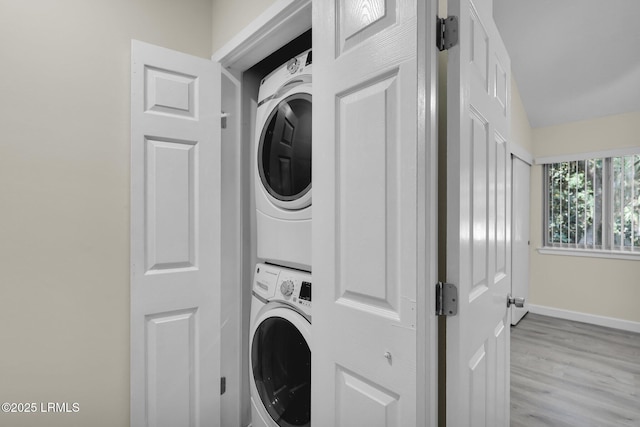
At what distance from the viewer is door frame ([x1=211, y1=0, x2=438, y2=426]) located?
78 centimetres

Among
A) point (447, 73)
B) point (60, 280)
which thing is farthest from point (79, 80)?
point (447, 73)

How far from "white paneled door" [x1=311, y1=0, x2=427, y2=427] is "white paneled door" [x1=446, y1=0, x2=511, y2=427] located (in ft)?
0.43

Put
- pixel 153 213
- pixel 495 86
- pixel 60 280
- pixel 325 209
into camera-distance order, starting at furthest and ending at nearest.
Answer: pixel 153 213
pixel 60 280
pixel 495 86
pixel 325 209

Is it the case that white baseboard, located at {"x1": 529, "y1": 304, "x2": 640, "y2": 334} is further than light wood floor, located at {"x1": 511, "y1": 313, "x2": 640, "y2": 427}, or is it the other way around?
white baseboard, located at {"x1": 529, "y1": 304, "x2": 640, "y2": 334}

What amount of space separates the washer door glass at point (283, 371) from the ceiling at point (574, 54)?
310 centimetres

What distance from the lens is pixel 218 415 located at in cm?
167

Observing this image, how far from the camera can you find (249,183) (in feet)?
6.01

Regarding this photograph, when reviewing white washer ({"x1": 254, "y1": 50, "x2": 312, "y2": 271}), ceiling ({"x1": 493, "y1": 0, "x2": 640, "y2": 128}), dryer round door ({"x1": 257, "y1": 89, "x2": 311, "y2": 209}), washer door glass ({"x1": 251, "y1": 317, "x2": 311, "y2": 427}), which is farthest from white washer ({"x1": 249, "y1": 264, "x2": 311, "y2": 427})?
ceiling ({"x1": 493, "y1": 0, "x2": 640, "y2": 128})

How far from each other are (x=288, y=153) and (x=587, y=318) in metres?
4.21

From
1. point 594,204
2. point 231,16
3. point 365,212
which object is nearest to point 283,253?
point 365,212

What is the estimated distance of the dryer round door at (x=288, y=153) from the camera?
4.50 ft

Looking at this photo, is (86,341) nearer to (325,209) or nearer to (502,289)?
(325,209)

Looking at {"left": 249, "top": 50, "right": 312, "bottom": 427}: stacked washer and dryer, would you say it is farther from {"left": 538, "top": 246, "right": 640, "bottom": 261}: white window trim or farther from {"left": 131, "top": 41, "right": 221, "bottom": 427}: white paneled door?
{"left": 538, "top": 246, "right": 640, "bottom": 261}: white window trim

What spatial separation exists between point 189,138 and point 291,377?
3.98 ft
